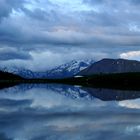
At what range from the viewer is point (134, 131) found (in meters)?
29.5

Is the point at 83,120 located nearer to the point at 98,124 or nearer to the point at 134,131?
the point at 98,124

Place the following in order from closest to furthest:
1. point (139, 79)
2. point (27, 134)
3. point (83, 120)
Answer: point (27, 134), point (83, 120), point (139, 79)

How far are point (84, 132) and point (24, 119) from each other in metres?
10.9

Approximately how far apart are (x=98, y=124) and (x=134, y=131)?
540 cm

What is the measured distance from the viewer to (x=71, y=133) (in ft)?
94.3

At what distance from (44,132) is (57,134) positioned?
4.37ft

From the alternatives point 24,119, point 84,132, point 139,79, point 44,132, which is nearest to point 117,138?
point 84,132

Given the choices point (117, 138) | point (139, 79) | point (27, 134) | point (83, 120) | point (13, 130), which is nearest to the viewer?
point (117, 138)

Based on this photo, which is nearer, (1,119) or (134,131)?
(134,131)

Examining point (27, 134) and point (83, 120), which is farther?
point (83, 120)

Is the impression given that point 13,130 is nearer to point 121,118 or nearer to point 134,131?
point 134,131

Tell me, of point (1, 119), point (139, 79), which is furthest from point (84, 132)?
point (139, 79)

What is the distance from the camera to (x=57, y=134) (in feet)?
93.3

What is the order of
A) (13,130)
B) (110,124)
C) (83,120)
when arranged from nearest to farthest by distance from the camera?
(13,130) < (110,124) < (83,120)
